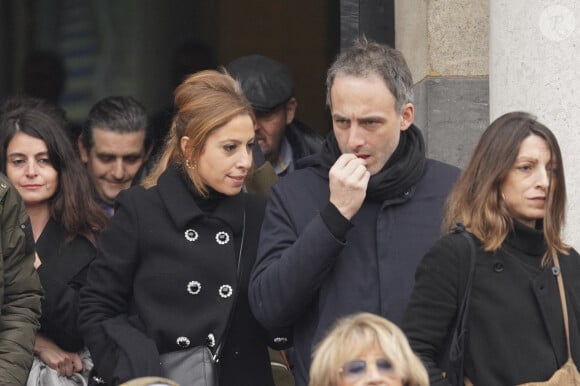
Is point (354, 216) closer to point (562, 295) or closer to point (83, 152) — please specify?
point (562, 295)

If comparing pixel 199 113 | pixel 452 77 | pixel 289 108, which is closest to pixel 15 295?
pixel 199 113

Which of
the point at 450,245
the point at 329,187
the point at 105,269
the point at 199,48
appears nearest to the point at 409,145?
the point at 329,187

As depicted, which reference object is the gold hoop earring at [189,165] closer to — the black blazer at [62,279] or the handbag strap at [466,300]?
the black blazer at [62,279]

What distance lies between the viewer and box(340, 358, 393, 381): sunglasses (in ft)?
13.9

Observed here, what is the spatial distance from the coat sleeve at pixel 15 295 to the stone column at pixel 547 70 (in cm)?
203

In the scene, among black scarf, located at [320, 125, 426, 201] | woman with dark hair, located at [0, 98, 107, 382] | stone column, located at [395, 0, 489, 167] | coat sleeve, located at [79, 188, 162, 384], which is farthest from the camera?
stone column, located at [395, 0, 489, 167]

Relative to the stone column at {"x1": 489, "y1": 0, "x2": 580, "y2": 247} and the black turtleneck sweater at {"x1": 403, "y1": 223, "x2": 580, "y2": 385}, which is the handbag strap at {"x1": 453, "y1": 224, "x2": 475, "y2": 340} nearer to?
the black turtleneck sweater at {"x1": 403, "y1": 223, "x2": 580, "y2": 385}

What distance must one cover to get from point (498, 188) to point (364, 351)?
86cm

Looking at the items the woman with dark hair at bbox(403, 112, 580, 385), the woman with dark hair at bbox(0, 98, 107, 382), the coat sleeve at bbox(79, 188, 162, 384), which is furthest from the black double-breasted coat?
the woman with dark hair at bbox(403, 112, 580, 385)

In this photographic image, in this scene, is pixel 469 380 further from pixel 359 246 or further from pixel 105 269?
pixel 105 269

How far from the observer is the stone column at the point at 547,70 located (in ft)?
19.0

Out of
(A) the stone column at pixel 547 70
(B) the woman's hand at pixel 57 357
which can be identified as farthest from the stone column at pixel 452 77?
(B) the woman's hand at pixel 57 357

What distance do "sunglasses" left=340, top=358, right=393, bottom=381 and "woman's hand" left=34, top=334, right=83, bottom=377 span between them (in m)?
1.95

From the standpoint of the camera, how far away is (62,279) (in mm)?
5992
